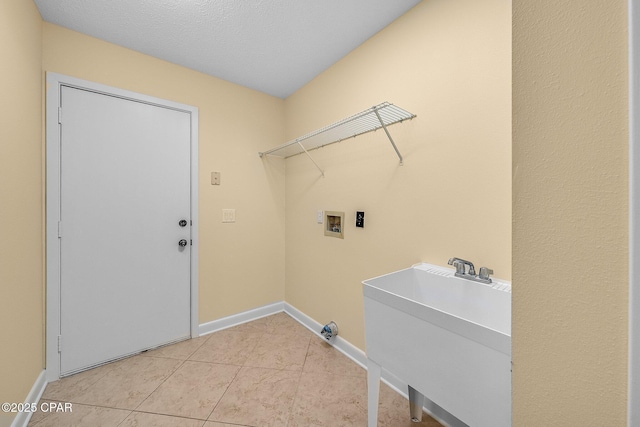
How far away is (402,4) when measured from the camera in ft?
4.63

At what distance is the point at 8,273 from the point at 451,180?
7.14 ft

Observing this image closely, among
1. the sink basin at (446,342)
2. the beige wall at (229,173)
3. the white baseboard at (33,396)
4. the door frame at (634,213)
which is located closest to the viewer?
the door frame at (634,213)

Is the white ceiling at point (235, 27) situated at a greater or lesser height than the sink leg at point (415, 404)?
greater

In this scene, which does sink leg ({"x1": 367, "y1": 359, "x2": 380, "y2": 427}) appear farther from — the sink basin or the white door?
the white door

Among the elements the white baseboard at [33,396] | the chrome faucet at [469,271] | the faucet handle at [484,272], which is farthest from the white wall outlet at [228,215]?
the faucet handle at [484,272]

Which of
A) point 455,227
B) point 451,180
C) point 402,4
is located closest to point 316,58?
point 402,4

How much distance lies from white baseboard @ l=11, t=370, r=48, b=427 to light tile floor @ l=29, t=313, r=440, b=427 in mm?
35

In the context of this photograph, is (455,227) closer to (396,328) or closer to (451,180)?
(451,180)

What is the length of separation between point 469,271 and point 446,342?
0.47 meters

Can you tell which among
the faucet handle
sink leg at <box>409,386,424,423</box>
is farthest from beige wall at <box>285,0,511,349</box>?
sink leg at <box>409,386,424,423</box>

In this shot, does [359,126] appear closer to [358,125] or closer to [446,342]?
[358,125]

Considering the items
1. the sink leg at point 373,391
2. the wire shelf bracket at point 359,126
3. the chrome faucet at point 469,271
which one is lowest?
the sink leg at point 373,391

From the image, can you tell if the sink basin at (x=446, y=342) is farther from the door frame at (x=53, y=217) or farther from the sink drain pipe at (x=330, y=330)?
the door frame at (x=53, y=217)

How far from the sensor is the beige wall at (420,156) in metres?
1.12
